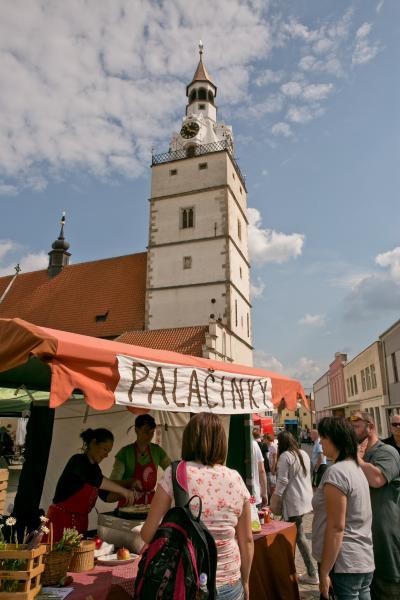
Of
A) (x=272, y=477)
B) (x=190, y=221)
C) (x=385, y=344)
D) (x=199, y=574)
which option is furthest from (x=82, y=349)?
(x=385, y=344)

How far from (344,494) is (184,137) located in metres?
31.9

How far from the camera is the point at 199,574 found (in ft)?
7.02

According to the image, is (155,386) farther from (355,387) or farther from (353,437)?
(355,387)

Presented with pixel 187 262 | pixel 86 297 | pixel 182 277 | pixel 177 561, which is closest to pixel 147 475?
pixel 177 561

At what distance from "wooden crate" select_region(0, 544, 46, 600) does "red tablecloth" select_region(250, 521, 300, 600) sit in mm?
2140

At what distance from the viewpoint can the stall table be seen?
2900 millimetres

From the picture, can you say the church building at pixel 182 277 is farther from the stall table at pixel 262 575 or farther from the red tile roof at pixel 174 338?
the stall table at pixel 262 575

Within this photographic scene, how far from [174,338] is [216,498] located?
69.7 ft

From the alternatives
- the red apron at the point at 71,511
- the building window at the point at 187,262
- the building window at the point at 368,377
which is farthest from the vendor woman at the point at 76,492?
the building window at the point at 368,377

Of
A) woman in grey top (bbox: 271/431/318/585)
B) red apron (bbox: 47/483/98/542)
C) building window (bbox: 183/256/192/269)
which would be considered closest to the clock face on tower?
building window (bbox: 183/256/192/269)

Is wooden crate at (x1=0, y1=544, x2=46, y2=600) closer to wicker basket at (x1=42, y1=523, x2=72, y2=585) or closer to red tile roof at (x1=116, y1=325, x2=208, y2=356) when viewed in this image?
wicker basket at (x1=42, y1=523, x2=72, y2=585)

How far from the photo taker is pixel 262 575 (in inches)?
159

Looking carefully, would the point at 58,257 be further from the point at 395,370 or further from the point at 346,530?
the point at 346,530

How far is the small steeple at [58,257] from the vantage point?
35750 mm
